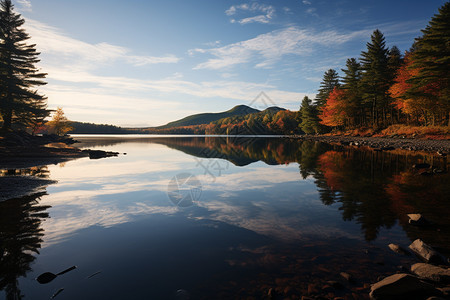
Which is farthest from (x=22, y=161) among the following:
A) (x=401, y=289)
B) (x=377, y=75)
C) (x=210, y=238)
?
(x=377, y=75)

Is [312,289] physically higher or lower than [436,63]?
lower

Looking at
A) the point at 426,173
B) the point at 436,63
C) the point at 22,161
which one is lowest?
the point at 426,173

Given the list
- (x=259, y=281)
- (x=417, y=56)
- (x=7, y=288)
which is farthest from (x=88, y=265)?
(x=417, y=56)

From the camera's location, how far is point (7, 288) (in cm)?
493

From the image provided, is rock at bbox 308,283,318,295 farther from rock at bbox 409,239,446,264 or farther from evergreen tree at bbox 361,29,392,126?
evergreen tree at bbox 361,29,392,126

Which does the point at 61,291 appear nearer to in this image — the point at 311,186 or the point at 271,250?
the point at 271,250

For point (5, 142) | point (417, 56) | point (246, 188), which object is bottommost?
point (246, 188)

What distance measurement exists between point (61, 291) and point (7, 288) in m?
1.24

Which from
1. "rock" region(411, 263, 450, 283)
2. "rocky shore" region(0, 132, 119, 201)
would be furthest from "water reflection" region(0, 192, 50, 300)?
"rock" region(411, 263, 450, 283)

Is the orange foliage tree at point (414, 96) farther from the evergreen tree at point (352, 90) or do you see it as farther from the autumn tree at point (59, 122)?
the autumn tree at point (59, 122)

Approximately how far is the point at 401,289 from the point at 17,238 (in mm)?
10684

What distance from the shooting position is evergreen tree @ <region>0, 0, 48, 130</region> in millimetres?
39281

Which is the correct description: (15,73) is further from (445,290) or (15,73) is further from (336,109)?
(336,109)

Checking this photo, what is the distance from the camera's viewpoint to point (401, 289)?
4312mm
